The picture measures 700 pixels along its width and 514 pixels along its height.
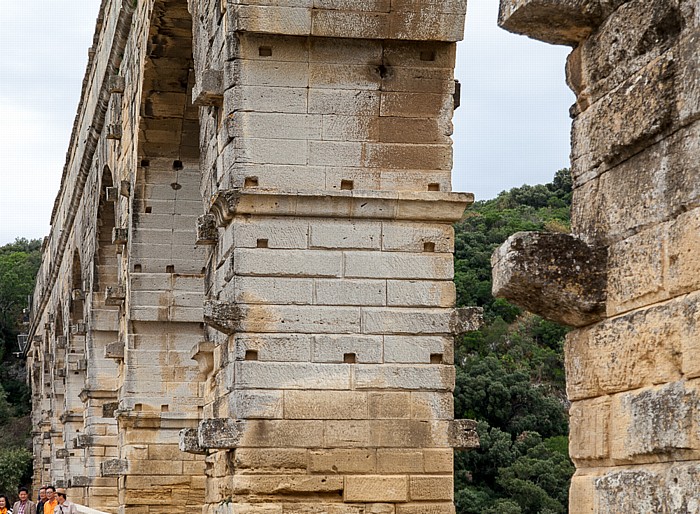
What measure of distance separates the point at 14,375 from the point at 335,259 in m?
49.7

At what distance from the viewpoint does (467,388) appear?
33.8 m

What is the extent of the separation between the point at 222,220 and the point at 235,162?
431mm

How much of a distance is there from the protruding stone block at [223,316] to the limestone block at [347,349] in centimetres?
58

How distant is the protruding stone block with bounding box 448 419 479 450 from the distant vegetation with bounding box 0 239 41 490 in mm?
36906

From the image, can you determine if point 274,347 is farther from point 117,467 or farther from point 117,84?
point 117,84

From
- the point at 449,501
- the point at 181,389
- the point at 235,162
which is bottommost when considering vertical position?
the point at 449,501

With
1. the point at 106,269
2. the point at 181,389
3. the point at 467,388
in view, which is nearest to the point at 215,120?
the point at 181,389

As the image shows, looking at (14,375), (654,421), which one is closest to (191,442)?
(654,421)

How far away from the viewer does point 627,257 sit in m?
3.96

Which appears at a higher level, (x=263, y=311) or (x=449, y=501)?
(x=263, y=311)

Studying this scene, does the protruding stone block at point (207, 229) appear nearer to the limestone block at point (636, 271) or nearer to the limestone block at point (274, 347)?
the limestone block at point (274, 347)

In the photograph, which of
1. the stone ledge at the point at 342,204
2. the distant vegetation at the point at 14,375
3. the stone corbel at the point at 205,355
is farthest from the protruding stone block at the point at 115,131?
the distant vegetation at the point at 14,375

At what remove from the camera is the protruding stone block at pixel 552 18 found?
13.6 feet

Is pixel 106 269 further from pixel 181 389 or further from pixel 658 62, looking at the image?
pixel 658 62
